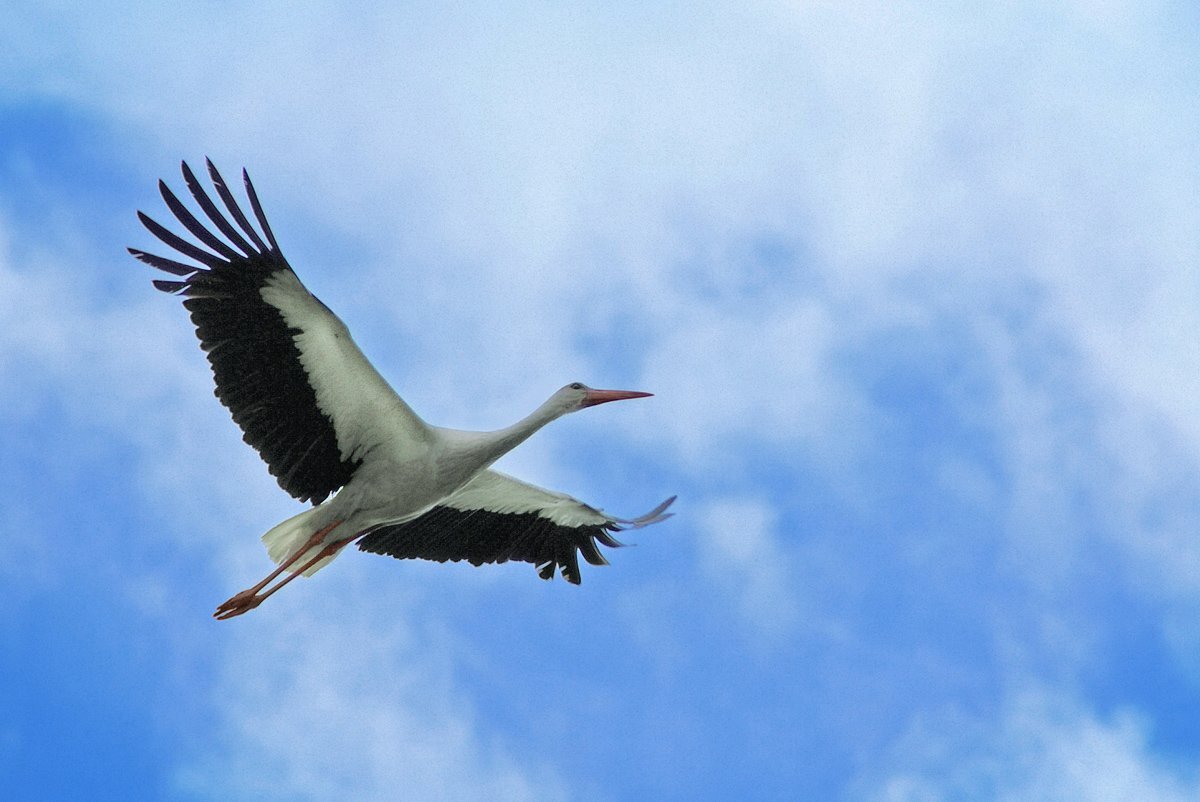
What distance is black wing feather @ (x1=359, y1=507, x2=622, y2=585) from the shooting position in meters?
12.6

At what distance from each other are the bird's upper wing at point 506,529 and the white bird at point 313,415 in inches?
0.9

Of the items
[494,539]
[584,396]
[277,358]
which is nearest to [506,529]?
[494,539]

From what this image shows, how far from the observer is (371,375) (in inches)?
440

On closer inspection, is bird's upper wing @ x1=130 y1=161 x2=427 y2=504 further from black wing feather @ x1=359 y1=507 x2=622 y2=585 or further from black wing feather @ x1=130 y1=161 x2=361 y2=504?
black wing feather @ x1=359 y1=507 x2=622 y2=585

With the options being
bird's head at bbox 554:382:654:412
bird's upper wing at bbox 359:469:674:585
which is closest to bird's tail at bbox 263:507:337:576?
bird's upper wing at bbox 359:469:674:585

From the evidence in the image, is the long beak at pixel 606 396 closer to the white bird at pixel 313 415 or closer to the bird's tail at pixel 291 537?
the white bird at pixel 313 415

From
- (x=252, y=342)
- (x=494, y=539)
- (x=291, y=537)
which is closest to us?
(x=252, y=342)

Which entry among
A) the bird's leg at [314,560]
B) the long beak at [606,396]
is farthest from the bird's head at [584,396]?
the bird's leg at [314,560]

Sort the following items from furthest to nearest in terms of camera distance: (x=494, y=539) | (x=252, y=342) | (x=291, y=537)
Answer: (x=494, y=539), (x=291, y=537), (x=252, y=342)

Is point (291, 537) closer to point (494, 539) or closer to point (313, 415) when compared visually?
point (313, 415)

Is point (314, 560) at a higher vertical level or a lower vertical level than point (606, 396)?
lower

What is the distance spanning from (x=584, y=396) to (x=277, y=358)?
2.28 metres

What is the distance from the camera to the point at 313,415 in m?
11.4

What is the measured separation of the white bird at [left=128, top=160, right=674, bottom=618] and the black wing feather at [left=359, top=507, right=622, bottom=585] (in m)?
0.02
